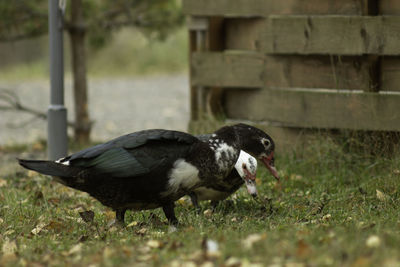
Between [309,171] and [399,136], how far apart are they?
2.76 ft

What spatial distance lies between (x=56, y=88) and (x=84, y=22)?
2.26 metres

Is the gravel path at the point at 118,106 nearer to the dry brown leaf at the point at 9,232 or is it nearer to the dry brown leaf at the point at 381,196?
the dry brown leaf at the point at 9,232

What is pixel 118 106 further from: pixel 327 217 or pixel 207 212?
pixel 327 217

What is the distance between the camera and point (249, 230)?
4367 mm

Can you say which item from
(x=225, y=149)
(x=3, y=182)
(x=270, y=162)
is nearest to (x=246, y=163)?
(x=225, y=149)

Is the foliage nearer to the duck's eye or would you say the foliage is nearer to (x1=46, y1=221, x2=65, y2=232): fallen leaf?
the duck's eye

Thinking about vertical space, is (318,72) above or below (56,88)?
above

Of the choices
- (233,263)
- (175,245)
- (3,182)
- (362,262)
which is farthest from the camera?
(3,182)

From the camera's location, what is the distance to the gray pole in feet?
21.2

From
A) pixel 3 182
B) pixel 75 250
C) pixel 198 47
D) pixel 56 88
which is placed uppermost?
pixel 198 47

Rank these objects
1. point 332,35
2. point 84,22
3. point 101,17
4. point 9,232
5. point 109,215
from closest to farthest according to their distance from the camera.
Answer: point 9,232
point 109,215
point 332,35
point 84,22
point 101,17

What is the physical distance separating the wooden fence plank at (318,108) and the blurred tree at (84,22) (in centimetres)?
216

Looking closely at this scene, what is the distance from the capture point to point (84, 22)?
8570 millimetres

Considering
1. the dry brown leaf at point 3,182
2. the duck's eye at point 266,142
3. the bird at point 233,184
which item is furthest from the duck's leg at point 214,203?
the dry brown leaf at point 3,182
